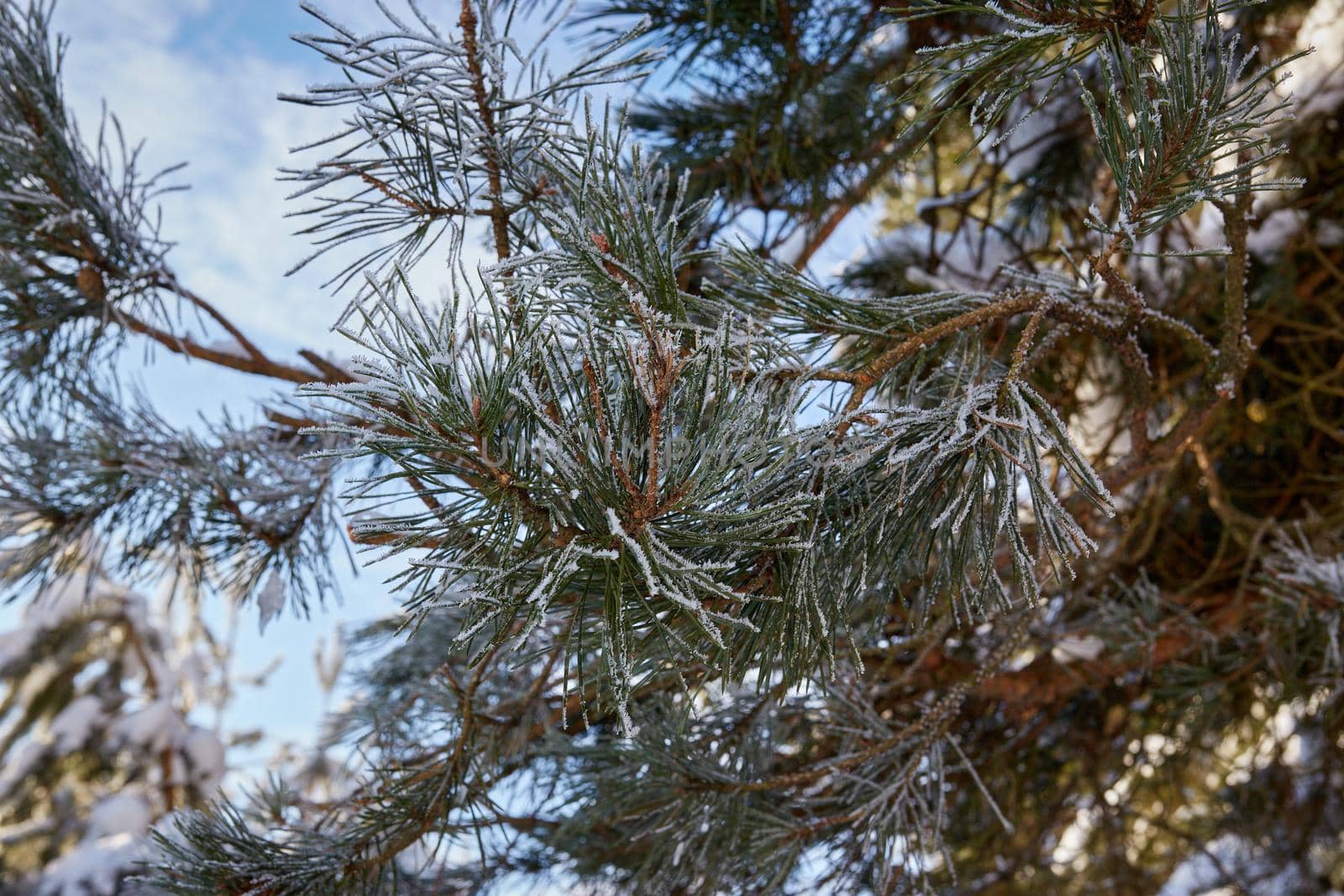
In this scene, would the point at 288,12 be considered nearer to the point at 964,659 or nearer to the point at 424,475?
the point at 424,475

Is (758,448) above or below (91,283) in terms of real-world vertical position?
below

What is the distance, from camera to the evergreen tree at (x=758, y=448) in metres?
0.65

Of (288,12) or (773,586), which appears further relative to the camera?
(288,12)

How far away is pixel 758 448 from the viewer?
2.17 feet

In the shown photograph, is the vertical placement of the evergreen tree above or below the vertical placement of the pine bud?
below

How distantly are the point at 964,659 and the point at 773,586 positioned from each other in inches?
38.5

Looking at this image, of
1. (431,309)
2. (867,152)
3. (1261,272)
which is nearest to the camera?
(431,309)

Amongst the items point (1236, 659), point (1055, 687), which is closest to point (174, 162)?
point (1055, 687)

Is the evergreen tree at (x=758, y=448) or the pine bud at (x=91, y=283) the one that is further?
the pine bud at (x=91, y=283)

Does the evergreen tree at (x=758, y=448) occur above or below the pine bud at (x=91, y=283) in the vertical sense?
below

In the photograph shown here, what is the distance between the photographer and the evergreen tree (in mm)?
654

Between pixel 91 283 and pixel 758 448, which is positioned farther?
pixel 91 283

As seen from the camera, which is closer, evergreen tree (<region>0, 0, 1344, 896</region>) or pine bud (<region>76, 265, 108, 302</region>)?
evergreen tree (<region>0, 0, 1344, 896</region>)

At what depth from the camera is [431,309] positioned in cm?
121
